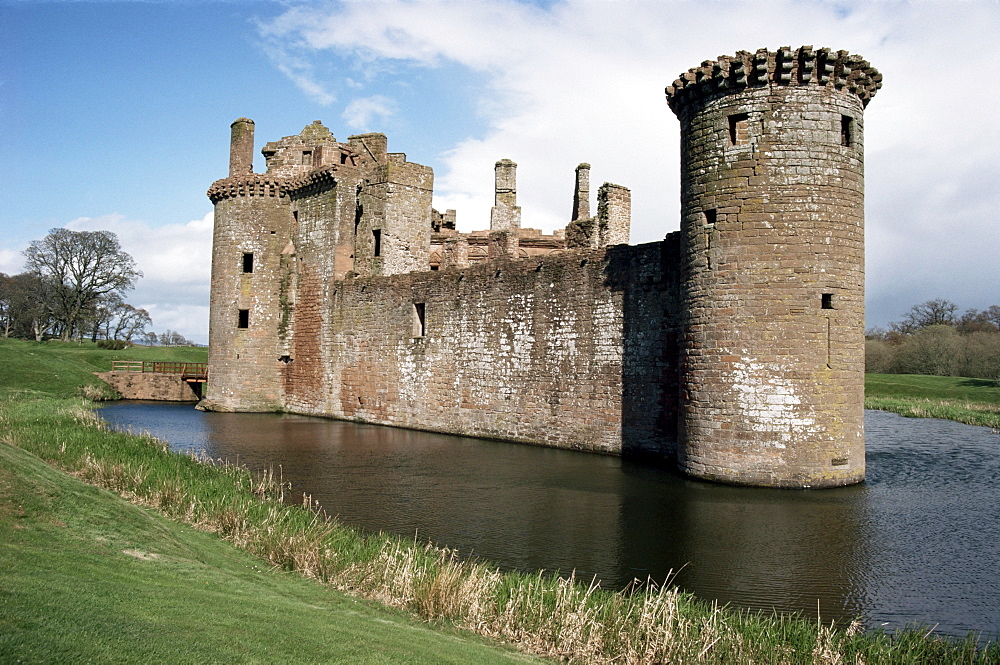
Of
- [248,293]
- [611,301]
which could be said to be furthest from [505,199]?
[611,301]

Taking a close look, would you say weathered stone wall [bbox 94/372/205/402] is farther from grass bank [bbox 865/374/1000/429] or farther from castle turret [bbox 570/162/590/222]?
grass bank [bbox 865/374/1000/429]

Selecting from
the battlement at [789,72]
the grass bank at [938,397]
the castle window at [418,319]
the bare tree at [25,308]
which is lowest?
the grass bank at [938,397]

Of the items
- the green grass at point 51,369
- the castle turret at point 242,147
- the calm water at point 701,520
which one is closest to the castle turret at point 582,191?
the castle turret at point 242,147

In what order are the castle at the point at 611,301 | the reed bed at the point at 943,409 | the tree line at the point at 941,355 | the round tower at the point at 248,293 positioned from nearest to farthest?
the castle at the point at 611,301 < the reed bed at the point at 943,409 < the round tower at the point at 248,293 < the tree line at the point at 941,355

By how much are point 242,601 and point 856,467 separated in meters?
10.4

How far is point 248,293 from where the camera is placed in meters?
25.9

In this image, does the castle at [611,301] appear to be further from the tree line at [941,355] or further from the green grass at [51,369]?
the tree line at [941,355]

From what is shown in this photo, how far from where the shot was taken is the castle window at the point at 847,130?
485 inches

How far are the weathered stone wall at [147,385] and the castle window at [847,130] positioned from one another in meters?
27.6

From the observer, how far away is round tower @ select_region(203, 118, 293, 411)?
84.2ft

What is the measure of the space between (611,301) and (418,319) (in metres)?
7.16

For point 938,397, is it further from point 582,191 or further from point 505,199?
point 505,199

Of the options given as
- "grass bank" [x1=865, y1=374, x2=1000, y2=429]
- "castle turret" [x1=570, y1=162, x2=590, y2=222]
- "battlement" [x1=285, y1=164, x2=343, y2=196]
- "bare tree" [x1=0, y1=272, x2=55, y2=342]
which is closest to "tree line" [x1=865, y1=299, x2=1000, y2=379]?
"grass bank" [x1=865, y1=374, x2=1000, y2=429]

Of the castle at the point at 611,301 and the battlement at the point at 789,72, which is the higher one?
the battlement at the point at 789,72
